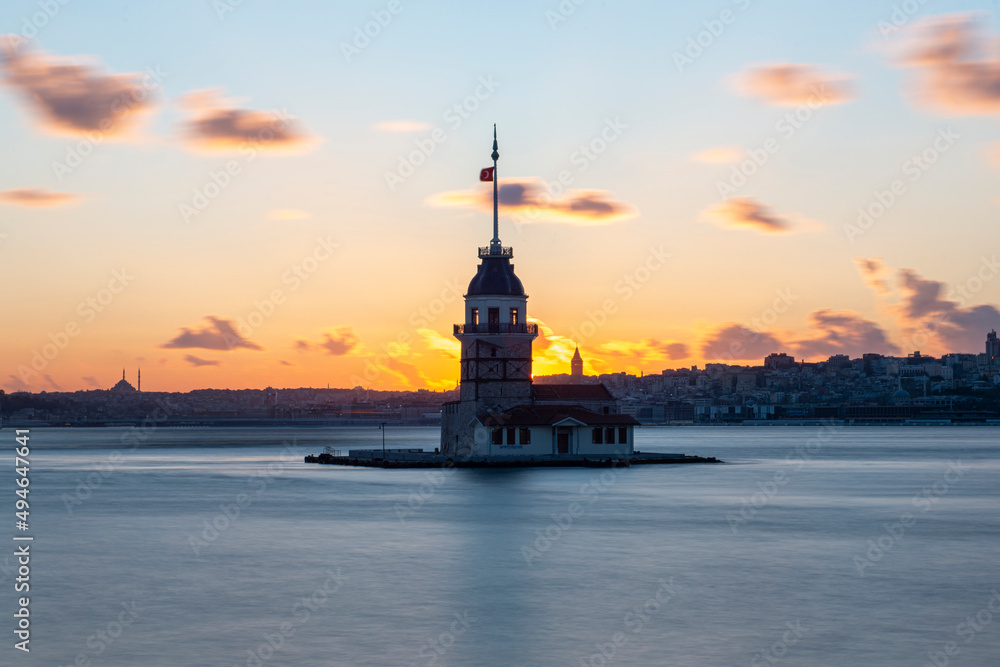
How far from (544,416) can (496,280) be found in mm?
9468

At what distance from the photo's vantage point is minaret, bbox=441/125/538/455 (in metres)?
81.5

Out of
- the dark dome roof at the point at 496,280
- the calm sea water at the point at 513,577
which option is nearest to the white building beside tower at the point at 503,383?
the dark dome roof at the point at 496,280

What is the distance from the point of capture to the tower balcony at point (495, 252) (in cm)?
8350

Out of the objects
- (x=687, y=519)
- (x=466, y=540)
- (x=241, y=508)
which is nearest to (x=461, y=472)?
(x=241, y=508)

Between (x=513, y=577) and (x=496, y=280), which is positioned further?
(x=496, y=280)

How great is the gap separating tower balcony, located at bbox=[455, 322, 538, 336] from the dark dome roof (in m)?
2.12

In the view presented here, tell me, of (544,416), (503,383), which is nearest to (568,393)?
(544,416)

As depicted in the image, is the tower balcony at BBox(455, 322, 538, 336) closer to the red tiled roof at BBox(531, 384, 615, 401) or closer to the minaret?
the minaret

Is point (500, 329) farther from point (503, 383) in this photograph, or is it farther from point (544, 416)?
point (544, 416)

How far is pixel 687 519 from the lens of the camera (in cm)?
5269

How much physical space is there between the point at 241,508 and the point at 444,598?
30.4 metres

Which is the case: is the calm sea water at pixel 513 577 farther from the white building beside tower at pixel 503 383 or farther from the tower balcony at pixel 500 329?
the tower balcony at pixel 500 329

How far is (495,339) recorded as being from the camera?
81250 millimetres

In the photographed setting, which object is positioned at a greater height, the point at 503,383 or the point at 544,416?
the point at 503,383
